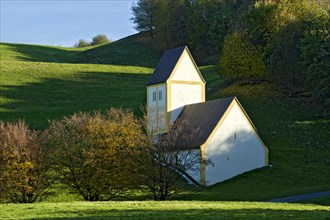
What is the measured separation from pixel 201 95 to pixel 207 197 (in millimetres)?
18270

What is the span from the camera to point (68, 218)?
64.7 ft

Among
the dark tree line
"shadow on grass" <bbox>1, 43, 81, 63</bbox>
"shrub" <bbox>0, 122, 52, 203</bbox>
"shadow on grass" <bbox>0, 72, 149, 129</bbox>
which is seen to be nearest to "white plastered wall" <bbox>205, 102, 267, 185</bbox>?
the dark tree line

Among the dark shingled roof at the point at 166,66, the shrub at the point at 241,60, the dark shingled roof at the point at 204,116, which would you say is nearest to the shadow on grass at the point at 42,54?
the shrub at the point at 241,60

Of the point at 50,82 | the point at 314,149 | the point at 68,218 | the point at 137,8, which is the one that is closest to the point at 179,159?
the point at 314,149

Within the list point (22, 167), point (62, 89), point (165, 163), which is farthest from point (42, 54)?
point (165, 163)

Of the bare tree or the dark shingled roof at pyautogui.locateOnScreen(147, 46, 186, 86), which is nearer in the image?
the bare tree

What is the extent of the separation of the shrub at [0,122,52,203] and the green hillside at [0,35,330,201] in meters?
9.96

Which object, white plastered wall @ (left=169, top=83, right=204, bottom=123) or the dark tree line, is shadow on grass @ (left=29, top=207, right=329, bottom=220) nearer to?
white plastered wall @ (left=169, top=83, right=204, bottom=123)

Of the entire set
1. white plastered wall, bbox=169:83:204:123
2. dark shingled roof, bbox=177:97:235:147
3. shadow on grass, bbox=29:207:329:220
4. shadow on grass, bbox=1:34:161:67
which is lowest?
shadow on grass, bbox=29:207:329:220

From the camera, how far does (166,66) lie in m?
55.0

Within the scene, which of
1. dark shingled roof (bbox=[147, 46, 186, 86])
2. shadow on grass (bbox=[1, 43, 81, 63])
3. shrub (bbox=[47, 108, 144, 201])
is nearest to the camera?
shrub (bbox=[47, 108, 144, 201])

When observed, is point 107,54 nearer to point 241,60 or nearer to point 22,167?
point 241,60

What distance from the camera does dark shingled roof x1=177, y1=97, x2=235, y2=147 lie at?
154ft

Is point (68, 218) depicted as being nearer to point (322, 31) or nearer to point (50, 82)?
point (322, 31)
